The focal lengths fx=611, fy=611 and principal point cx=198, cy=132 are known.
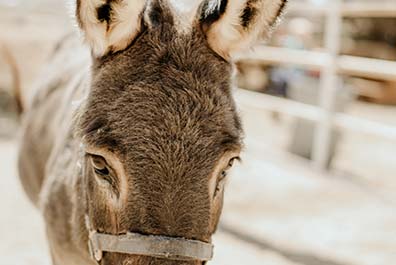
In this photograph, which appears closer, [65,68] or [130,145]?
[130,145]

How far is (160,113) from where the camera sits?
1.79 metres

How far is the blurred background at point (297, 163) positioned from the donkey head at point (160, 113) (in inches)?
20.4

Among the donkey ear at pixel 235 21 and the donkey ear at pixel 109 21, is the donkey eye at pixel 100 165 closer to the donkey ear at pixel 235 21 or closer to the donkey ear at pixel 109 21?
the donkey ear at pixel 109 21

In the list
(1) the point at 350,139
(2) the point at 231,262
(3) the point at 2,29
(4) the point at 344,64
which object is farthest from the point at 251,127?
(2) the point at 231,262

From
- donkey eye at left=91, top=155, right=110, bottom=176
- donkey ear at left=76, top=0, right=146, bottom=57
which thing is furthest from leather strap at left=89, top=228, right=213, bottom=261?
donkey ear at left=76, top=0, right=146, bottom=57

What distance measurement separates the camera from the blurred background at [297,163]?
4.60m

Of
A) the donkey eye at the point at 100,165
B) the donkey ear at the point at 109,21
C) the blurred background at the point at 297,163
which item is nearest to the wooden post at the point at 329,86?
the blurred background at the point at 297,163

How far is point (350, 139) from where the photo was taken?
8023mm

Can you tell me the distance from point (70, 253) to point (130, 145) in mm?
1004

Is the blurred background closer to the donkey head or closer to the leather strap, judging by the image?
the donkey head

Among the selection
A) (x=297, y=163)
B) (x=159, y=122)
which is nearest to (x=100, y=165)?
(x=159, y=122)

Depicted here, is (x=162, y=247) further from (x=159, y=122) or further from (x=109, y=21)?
(x=109, y=21)

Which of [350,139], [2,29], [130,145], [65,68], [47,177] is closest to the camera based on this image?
[130,145]

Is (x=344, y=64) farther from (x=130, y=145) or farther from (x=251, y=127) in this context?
(x=130, y=145)
